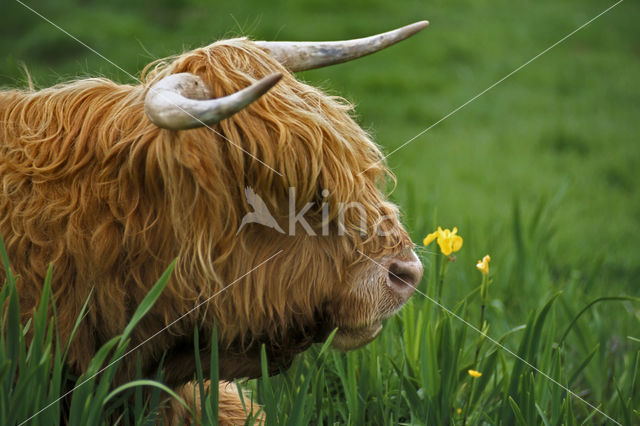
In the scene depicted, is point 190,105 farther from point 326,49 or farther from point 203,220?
point 326,49

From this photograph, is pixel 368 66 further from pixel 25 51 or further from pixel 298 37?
pixel 25 51

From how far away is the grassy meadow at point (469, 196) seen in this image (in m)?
2.49

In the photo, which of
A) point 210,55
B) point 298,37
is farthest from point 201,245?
point 298,37

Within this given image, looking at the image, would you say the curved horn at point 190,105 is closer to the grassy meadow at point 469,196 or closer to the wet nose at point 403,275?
the grassy meadow at point 469,196

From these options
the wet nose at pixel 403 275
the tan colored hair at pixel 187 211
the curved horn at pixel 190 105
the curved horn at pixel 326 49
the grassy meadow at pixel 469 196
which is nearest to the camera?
the curved horn at pixel 190 105

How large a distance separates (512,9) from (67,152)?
34.0ft

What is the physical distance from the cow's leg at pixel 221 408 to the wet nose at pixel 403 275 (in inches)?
24.7

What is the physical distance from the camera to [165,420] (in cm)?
254

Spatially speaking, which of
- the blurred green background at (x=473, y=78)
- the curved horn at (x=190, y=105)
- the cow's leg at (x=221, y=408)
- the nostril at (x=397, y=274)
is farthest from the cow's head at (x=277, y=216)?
the blurred green background at (x=473, y=78)

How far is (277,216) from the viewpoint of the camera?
2.19 m

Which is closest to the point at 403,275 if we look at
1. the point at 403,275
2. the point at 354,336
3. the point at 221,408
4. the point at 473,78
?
the point at 403,275

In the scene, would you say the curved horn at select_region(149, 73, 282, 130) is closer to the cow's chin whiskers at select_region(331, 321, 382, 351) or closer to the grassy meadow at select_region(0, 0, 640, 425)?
the grassy meadow at select_region(0, 0, 640, 425)

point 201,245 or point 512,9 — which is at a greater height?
point 201,245

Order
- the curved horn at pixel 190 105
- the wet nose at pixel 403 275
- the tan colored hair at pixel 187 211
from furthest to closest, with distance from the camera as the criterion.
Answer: the wet nose at pixel 403 275
the tan colored hair at pixel 187 211
the curved horn at pixel 190 105
